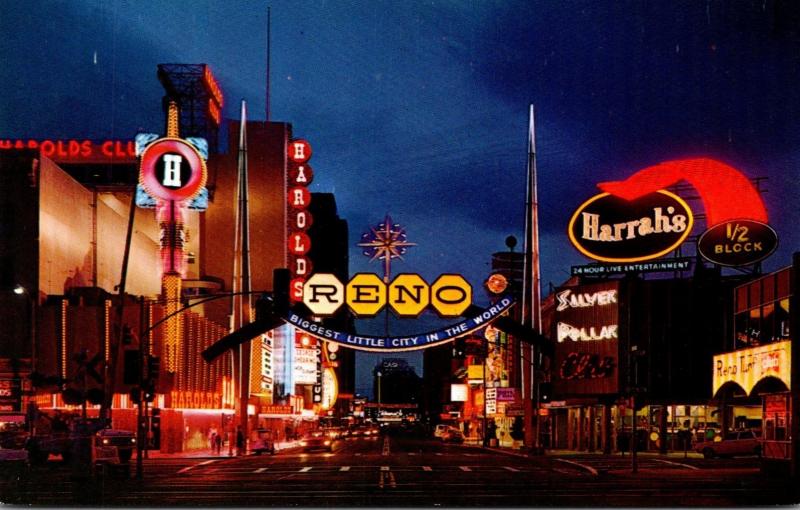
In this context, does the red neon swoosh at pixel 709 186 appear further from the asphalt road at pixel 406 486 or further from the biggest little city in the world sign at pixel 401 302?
the asphalt road at pixel 406 486

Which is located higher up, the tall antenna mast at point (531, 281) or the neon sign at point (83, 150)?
the neon sign at point (83, 150)

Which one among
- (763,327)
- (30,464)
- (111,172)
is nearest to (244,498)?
(30,464)

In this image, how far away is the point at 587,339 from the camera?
7200 cm

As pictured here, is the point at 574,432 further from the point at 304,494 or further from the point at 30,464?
the point at 304,494

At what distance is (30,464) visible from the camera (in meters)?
44.8

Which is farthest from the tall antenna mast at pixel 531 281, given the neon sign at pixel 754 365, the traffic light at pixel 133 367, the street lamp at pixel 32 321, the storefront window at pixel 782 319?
the street lamp at pixel 32 321


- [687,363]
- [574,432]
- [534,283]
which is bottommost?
[574,432]

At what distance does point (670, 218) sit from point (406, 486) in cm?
3050

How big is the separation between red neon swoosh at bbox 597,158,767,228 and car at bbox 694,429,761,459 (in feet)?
40.3

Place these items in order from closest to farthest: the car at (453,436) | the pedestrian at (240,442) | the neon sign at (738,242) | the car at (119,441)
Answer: the car at (119,441) → the neon sign at (738,242) → the pedestrian at (240,442) → the car at (453,436)

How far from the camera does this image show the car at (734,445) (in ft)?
181

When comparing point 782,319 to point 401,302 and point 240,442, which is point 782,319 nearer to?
point 401,302

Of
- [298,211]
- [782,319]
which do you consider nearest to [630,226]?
[782,319]

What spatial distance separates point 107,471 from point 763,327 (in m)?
26.8
